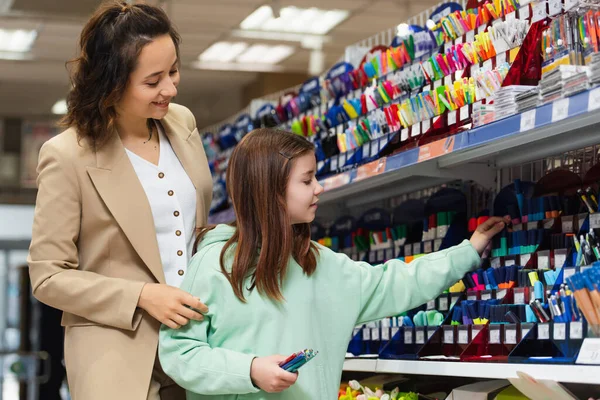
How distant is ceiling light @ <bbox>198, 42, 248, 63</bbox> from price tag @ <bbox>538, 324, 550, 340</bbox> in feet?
22.6

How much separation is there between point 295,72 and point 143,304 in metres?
7.90

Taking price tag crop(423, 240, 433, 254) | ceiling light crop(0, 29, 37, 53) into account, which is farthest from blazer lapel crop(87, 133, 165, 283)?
ceiling light crop(0, 29, 37, 53)

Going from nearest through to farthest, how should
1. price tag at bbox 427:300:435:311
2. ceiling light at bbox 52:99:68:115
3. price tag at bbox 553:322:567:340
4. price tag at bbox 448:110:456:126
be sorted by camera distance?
price tag at bbox 553:322:567:340, price tag at bbox 448:110:456:126, price tag at bbox 427:300:435:311, ceiling light at bbox 52:99:68:115

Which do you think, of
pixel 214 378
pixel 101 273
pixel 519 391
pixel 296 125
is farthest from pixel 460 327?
pixel 296 125

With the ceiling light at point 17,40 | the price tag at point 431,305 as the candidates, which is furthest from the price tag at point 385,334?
the ceiling light at point 17,40

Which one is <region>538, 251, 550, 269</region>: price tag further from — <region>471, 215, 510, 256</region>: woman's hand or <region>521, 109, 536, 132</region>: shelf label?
<region>521, 109, 536, 132</region>: shelf label

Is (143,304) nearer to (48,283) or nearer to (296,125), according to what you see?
(48,283)

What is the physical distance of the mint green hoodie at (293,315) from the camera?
1.87 m

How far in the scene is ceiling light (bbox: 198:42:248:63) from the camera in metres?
8.41

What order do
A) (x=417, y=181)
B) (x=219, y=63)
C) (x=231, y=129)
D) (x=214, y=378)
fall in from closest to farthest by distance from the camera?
1. (x=214, y=378)
2. (x=417, y=181)
3. (x=231, y=129)
4. (x=219, y=63)

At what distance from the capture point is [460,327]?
6.64ft

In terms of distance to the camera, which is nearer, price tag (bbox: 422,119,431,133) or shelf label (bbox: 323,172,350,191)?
price tag (bbox: 422,119,431,133)

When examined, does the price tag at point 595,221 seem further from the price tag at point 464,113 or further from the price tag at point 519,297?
the price tag at point 464,113

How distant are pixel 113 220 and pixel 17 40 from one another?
6.53 meters
